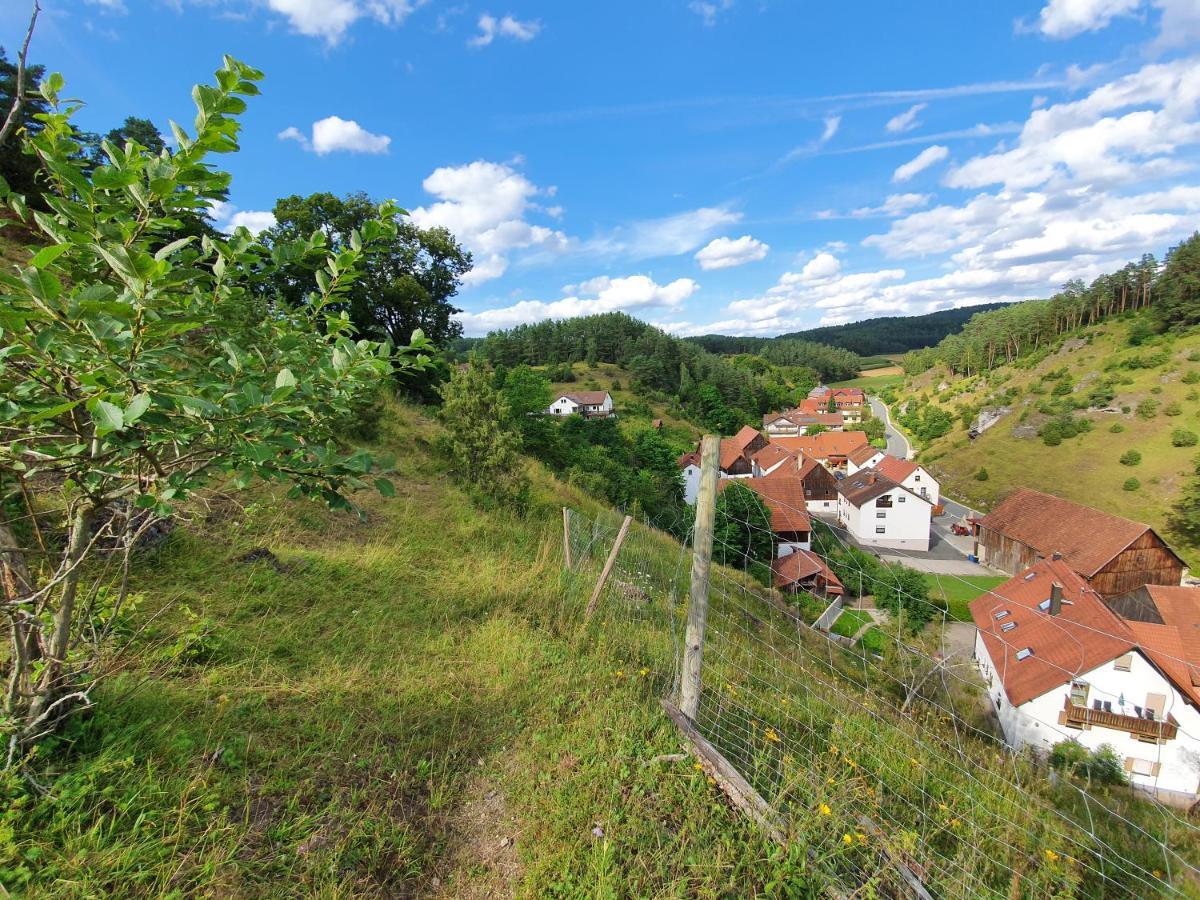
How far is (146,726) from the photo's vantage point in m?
2.73

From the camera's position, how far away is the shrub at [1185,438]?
3706cm

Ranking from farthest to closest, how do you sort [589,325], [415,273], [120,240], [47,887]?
[589,325] → [415,273] → [47,887] → [120,240]

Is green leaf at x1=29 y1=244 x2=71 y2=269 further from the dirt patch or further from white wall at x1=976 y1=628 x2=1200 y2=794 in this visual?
white wall at x1=976 y1=628 x2=1200 y2=794

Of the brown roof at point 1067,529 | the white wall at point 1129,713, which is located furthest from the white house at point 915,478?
the white wall at point 1129,713

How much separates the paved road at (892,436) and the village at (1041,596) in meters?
10.6

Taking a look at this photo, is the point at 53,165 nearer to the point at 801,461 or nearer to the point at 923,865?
the point at 923,865

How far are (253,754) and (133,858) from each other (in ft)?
2.60

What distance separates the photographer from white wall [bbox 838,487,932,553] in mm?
31750

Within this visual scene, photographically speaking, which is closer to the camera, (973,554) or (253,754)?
(253,754)

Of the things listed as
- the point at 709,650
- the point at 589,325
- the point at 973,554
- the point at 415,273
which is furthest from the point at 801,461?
the point at 589,325

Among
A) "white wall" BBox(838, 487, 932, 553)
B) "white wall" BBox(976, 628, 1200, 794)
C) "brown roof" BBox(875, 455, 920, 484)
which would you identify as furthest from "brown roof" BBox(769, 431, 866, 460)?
"white wall" BBox(976, 628, 1200, 794)

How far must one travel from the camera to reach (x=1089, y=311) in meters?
62.3

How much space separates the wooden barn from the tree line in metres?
44.3

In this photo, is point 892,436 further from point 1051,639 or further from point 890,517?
point 1051,639
